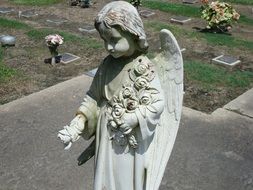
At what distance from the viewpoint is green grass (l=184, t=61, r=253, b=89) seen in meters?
9.09

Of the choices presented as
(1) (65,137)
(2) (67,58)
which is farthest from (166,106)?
(2) (67,58)

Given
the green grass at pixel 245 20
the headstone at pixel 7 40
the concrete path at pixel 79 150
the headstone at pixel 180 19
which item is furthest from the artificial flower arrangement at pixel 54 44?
the green grass at pixel 245 20

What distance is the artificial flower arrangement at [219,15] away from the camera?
12.5 m

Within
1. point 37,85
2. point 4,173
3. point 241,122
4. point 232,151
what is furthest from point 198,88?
point 4,173

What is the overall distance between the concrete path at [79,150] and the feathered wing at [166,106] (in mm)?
2215

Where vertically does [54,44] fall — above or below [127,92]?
below

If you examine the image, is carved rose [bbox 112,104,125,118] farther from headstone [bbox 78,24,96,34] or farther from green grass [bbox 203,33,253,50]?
headstone [bbox 78,24,96,34]

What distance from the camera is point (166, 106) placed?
3.34 metres

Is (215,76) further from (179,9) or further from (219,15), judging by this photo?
(179,9)

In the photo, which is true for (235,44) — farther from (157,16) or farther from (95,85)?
(95,85)

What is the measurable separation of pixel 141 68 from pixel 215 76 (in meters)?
6.79

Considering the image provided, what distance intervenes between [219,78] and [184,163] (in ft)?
12.6

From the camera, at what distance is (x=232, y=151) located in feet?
20.9

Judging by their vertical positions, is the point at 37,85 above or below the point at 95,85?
below
